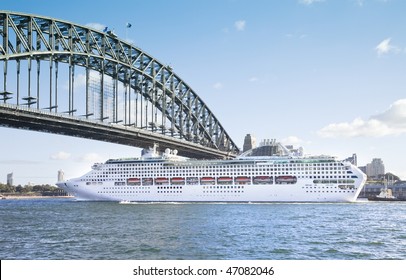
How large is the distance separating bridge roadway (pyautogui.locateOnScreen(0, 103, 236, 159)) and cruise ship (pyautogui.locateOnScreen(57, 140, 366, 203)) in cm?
370

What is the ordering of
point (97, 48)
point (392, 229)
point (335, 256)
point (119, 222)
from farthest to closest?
1. point (97, 48)
2. point (119, 222)
3. point (392, 229)
4. point (335, 256)

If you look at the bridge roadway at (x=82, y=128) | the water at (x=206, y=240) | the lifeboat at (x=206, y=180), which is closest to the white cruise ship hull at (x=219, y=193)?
the lifeboat at (x=206, y=180)

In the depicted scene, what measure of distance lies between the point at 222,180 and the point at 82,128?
21094 mm

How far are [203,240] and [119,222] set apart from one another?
483 inches

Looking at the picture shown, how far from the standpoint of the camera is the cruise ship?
67688 millimetres

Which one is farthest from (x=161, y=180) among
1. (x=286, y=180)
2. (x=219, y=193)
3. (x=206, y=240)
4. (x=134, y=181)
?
(x=206, y=240)

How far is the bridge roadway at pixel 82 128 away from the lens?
163ft

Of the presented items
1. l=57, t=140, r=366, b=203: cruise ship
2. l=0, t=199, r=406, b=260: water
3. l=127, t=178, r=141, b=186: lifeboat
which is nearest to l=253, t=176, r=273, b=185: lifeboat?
l=57, t=140, r=366, b=203: cruise ship

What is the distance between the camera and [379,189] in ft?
366

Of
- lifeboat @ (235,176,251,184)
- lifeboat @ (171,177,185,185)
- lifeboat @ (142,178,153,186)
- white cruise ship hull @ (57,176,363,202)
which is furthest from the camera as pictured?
lifeboat @ (142,178,153,186)

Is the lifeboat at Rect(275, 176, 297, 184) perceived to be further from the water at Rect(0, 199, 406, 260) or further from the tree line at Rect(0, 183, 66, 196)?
the tree line at Rect(0, 183, 66, 196)

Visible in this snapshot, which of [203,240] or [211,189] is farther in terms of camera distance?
[211,189]
